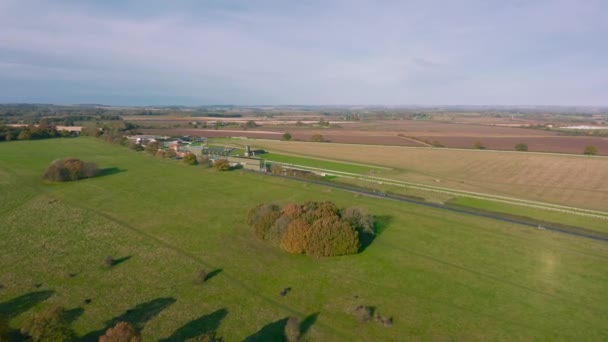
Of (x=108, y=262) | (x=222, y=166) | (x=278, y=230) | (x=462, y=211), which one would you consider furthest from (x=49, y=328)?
(x=222, y=166)

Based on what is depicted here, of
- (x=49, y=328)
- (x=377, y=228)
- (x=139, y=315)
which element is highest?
(x=49, y=328)

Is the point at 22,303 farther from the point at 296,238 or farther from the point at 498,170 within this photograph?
the point at 498,170

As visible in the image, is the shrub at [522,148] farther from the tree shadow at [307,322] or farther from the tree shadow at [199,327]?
the tree shadow at [199,327]

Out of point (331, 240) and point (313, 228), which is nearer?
point (331, 240)

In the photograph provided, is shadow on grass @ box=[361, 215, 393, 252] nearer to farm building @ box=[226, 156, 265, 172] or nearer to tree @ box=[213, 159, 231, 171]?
farm building @ box=[226, 156, 265, 172]

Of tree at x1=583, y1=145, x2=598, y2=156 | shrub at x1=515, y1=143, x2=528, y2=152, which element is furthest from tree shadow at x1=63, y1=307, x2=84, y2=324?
tree at x1=583, y1=145, x2=598, y2=156

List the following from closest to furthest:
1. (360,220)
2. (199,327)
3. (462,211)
→ (199,327) → (360,220) → (462,211)

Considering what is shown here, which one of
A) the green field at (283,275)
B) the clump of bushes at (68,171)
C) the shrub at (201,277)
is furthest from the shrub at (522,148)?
the clump of bushes at (68,171)

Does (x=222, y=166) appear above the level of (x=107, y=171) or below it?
above
